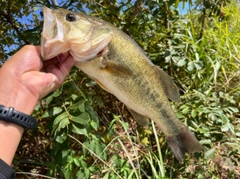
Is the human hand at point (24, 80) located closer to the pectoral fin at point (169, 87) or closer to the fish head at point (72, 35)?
the fish head at point (72, 35)

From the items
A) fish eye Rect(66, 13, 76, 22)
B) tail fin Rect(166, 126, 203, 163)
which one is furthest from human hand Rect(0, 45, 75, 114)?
tail fin Rect(166, 126, 203, 163)

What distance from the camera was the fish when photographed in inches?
67.4

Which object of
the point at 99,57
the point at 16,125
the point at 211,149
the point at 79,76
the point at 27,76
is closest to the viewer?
the point at 16,125

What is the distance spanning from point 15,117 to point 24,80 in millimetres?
210

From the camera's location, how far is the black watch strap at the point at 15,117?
1.57m

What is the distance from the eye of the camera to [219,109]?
289cm

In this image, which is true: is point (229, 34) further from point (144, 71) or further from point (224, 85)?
point (144, 71)

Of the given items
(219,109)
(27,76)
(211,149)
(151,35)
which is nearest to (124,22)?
(151,35)

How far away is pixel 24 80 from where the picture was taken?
172cm

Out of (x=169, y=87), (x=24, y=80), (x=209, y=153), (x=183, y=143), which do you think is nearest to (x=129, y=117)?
(x=209, y=153)

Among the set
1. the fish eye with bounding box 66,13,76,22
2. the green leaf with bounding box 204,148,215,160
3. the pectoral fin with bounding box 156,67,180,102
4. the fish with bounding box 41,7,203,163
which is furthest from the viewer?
the green leaf with bounding box 204,148,215,160

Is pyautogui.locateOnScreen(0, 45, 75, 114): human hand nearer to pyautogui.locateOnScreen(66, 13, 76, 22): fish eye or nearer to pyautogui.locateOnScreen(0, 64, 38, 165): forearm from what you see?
pyautogui.locateOnScreen(0, 64, 38, 165): forearm

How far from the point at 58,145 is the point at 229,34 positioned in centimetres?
310

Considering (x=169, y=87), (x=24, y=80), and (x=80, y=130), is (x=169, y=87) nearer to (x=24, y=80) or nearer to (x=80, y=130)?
(x=80, y=130)
